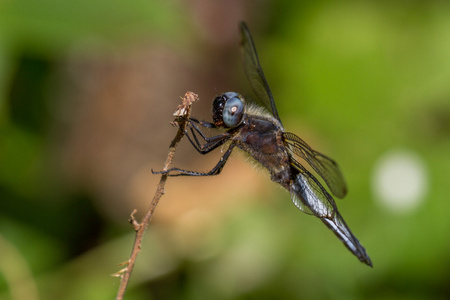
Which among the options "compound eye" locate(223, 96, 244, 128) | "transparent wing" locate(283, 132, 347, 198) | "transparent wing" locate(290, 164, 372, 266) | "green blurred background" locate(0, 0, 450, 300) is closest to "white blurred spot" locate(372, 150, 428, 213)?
"green blurred background" locate(0, 0, 450, 300)

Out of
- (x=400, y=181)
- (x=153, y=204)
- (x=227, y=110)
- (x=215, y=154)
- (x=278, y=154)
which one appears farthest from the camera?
(x=215, y=154)

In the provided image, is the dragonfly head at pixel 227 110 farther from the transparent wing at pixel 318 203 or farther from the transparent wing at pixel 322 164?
the transparent wing at pixel 318 203

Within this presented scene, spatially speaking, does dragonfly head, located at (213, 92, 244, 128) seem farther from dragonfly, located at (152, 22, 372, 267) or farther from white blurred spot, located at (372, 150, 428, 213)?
white blurred spot, located at (372, 150, 428, 213)

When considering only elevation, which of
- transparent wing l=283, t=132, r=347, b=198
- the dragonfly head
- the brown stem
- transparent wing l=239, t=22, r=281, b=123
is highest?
transparent wing l=239, t=22, r=281, b=123

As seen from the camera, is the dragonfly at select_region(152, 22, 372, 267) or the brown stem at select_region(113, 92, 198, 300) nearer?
the brown stem at select_region(113, 92, 198, 300)

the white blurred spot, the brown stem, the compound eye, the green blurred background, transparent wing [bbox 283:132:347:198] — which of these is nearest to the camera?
the brown stem

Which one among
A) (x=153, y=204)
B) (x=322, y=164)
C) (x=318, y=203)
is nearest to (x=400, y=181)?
A: (x=322, y=164)

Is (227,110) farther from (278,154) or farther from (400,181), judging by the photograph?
(400,181)
